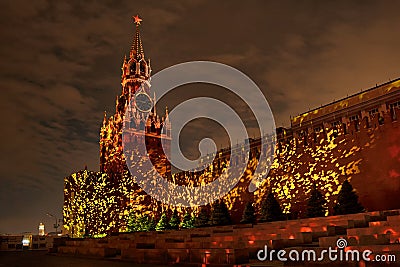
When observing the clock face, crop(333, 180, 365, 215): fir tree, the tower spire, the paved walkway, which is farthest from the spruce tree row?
the tower spire

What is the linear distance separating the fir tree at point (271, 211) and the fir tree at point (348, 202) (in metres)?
4.36

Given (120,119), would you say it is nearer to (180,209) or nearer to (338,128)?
(180,209)

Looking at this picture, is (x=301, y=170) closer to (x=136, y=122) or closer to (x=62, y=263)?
(x=62, y=263)

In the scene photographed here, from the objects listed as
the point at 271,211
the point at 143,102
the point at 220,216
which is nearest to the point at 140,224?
the point at 220,216

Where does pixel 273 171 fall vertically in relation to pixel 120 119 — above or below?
below

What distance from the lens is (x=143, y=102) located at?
5434cm

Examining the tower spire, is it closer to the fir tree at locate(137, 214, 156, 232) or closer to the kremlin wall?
the kremlin wall

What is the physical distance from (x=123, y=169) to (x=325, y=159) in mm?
26884

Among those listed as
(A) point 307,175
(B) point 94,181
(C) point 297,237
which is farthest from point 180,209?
(C) point 297,237

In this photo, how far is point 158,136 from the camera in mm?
52500

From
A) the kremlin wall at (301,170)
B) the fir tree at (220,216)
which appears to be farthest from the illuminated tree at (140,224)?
the fir tree at (220,216)

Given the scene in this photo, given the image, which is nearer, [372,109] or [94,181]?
[372,109]

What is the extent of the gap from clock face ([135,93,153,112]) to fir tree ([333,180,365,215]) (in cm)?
3681

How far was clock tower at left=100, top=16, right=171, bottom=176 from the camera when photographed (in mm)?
48750
